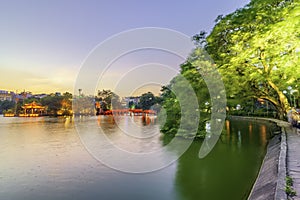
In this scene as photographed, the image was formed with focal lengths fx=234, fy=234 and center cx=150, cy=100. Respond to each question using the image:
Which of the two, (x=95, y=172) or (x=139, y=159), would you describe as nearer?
(x=95, y=172)

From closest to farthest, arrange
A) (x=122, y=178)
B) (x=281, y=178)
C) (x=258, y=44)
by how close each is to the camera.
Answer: (x=281, y=178) → (x=122, y=178) → (x=258, y=44)

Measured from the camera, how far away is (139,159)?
26.1 feet

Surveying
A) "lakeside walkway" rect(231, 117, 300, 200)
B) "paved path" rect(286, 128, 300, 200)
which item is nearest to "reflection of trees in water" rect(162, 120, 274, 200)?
"lakeside walkway" rect(231, 117, 300, 200)

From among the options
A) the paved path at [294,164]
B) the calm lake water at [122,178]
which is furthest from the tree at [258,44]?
the calm lake water at [122,178]

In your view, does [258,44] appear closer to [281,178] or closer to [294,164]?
[294,164]

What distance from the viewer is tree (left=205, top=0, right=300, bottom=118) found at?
781 cm

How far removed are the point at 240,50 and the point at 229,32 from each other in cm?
146

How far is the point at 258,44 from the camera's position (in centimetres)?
853

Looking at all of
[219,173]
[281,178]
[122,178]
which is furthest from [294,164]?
[122,178]

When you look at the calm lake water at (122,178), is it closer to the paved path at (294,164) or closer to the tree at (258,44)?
the paved path at (294,164)

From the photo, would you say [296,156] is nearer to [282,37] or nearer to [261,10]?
[282,37]

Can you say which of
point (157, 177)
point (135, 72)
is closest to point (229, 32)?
point (135, 72)

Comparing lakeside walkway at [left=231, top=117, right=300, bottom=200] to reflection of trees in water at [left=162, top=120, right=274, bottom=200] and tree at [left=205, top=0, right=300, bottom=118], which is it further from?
tree at [left=205, top=0, right=300, bottom=118]

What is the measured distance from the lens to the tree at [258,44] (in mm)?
7809
